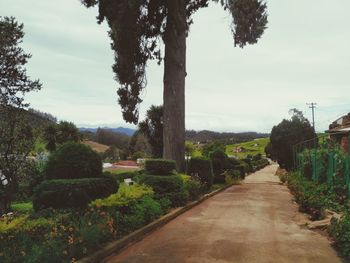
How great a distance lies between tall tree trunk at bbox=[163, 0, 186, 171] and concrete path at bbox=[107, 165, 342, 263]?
527 centimetres

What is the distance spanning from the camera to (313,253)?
7.63 metres

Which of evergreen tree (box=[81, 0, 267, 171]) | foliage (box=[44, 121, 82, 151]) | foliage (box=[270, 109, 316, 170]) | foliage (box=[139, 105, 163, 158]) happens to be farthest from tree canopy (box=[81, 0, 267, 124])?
foliage (box=[44, 121, 82, 151])

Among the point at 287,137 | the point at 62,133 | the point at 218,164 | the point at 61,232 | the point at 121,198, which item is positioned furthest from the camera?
the point at 62,133

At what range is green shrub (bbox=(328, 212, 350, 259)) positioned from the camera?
7.37 meters

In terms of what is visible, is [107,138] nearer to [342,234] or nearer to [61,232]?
[342,234]

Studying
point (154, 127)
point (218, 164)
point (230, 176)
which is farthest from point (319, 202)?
point (154, 127)

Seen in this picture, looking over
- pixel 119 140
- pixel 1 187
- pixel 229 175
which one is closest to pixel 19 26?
pixel 1 187

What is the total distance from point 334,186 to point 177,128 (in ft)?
23.5

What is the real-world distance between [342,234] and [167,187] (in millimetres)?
6341

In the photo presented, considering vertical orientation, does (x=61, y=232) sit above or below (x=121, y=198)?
below

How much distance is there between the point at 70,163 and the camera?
376 inches

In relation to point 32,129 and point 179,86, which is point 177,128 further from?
point 32,129

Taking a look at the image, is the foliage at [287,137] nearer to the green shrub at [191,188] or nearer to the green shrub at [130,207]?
the green shrub at [191,188]

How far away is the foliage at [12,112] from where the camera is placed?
15312 mm
